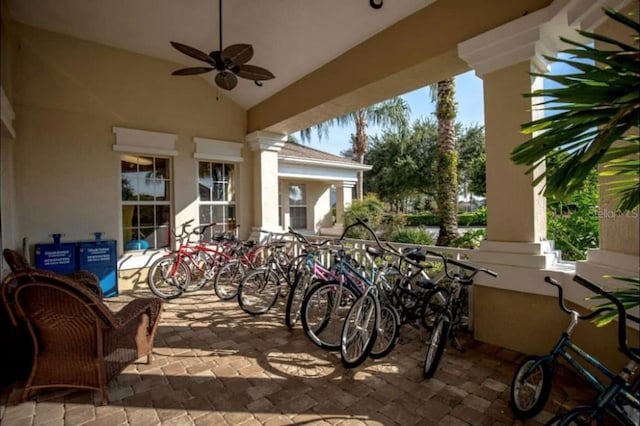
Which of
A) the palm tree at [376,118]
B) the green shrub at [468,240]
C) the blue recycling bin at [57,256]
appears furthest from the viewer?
the palm tree at [376,118]

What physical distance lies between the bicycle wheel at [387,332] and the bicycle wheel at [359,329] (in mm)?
169

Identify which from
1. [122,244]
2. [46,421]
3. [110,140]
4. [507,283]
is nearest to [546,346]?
[507,283]

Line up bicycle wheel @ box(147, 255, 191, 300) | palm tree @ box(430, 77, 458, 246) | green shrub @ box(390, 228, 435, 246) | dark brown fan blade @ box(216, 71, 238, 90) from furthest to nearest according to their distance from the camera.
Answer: green shrub @ box(390, 228, 435, 246)
palm tree @ box(430, 77, 458, 246)
bicycle wheel @ box(147, 255, 191, 300)
dark brown fan blade @ box(216, 71, 238, 90)

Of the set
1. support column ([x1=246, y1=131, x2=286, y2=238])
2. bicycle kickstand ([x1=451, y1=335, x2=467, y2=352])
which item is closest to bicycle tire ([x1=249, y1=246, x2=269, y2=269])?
support column ([x1=246, y1=131, x2=286, y2=238])

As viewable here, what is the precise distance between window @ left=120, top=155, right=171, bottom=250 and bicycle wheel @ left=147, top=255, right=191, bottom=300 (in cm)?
76

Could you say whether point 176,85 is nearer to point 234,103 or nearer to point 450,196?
point 234,103

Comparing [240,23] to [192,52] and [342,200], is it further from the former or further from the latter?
[342,200]

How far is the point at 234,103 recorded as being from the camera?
20.5 feet

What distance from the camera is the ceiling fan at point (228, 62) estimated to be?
129 inches

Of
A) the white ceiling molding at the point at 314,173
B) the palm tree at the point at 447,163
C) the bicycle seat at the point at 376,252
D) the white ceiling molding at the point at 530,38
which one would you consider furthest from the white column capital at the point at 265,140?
the white ceiling molding at the point at 530,38

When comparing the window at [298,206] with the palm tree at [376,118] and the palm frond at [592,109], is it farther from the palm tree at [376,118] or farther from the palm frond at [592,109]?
the palm frond at [592,109]

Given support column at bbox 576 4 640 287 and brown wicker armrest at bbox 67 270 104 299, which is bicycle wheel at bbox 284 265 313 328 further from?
support column at bbox 576 4 640 287

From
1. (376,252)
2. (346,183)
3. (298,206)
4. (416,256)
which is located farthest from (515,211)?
(346,183)

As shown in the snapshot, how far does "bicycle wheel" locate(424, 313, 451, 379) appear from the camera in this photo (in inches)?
99.1
